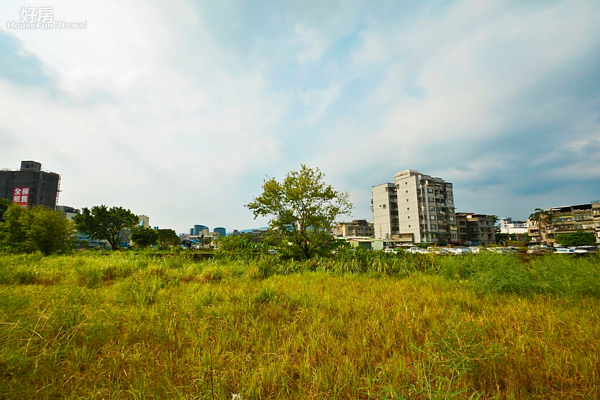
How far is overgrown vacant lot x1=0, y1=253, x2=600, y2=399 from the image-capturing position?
191cm

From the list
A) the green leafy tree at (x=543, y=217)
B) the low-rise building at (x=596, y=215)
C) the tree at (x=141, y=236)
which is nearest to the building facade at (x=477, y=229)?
the green leafy tree at (x=543, y=217)

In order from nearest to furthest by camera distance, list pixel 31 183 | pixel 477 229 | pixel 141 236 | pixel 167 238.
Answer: pixel 141 236 < pixel 167 238 < pixel 477 229 < pixel 31 183

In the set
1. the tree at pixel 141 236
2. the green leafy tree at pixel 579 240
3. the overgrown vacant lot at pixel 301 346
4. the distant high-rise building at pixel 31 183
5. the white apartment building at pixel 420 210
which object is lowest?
the green leafy tree at pixel 579 240

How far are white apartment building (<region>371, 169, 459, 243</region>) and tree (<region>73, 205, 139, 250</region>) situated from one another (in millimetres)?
61479

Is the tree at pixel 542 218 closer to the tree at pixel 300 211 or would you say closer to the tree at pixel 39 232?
the tree at pixel 300 211

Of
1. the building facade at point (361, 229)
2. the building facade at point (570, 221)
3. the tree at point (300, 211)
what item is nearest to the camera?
the tree at point (300, 211)

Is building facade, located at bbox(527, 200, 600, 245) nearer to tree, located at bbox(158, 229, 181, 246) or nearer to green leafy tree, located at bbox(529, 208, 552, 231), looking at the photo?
green leafy tree, located at bbox(529, 208, 552, 231)

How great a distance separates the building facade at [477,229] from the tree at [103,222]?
3345 inches

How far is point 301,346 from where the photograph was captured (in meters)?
2.58

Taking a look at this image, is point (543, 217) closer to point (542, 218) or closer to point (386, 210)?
point (542, 218)

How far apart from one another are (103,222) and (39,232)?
2505cm

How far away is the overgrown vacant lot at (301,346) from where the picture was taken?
1905 mm

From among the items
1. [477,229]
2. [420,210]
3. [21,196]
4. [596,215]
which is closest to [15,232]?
[420,210]

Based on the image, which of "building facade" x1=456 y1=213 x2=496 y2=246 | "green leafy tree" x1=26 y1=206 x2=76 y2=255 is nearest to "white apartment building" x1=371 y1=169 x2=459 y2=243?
"building facade" x1=456 y1=213 x2=496 y2=246
